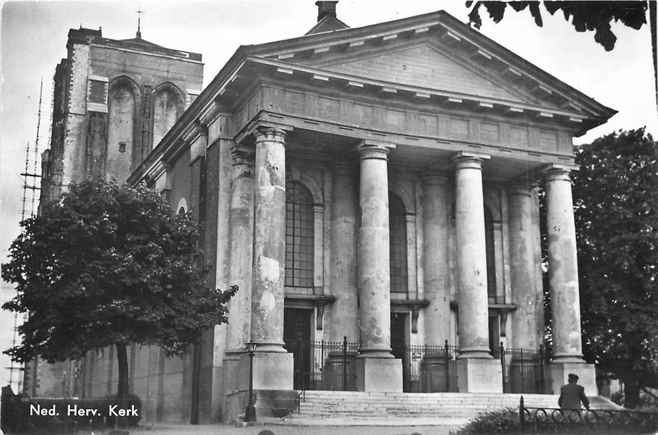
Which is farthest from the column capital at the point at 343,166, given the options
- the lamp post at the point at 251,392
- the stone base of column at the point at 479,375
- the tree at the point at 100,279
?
the tree at the point at 100,279

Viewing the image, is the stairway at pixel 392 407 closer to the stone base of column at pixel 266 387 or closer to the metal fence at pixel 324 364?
the stone base of column at pixel 266 387

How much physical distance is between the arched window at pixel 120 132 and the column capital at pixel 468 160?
983 inches

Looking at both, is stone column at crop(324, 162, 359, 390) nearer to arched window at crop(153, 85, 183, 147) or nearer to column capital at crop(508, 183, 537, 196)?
column capital at crop(508, 183, 537, 196)

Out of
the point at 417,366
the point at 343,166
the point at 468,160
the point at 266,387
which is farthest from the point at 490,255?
the point at 266,387

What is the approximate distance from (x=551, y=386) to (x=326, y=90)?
13494mm

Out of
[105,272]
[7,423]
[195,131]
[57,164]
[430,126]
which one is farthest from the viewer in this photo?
[57,164]

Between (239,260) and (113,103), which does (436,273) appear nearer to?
(239,260)

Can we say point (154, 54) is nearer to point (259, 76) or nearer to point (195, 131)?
point (195, 131)

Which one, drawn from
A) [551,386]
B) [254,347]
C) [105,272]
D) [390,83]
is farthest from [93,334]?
[551,386]

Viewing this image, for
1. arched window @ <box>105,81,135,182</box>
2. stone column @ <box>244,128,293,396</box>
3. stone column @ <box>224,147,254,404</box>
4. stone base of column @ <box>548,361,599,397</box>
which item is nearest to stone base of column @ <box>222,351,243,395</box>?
stone column @ <box>224,147,254,404</box>

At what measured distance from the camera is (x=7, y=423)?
1995cm

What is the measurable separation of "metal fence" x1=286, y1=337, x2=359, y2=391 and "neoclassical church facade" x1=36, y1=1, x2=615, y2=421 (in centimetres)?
8

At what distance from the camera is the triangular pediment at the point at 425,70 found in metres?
29.4

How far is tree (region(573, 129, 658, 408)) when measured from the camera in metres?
34.0
